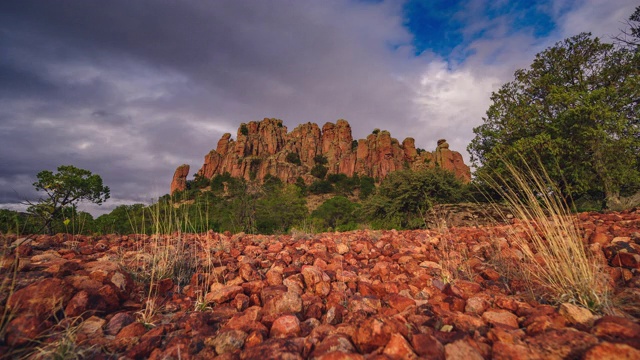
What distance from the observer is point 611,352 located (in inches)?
44.8

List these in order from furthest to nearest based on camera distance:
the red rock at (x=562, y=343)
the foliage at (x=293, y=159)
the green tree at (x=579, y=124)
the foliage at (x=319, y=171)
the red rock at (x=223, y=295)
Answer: the foliage at (x=293, y=159) → the foliage at (x=319, y=171) → the green tree at (x=579, y=124) → the red rock at (x=223, y=295) → the red rock at (x=562, y=343)

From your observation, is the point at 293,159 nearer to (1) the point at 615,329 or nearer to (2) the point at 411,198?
(2) the point at 411,198

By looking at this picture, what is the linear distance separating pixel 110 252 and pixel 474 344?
428 centimetres

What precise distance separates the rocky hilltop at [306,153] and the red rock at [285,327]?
261ft

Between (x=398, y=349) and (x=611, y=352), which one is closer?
(x=611, y=352)

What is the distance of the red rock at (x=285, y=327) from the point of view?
5.68 ft

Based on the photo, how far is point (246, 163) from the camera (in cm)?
8919

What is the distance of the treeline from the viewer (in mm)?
7636

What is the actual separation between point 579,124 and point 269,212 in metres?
17.9

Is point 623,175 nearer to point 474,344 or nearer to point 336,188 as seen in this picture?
point 474,344

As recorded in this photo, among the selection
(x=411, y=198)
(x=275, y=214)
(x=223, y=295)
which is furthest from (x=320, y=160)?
(x=223, y=295)

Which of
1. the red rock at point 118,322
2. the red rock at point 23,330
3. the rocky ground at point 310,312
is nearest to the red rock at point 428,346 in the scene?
the rocky ground at point 310,312

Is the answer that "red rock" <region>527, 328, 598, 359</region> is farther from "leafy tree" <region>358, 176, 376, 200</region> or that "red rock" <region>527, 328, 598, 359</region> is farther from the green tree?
"leafy tree" <region>358, 176, 376, 200</region>

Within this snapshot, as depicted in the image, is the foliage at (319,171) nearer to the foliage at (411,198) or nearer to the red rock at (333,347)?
the foliage at (411,198)
